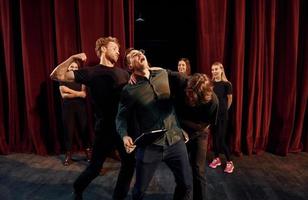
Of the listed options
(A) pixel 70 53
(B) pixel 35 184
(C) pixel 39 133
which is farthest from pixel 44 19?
(B) pixel 35 184

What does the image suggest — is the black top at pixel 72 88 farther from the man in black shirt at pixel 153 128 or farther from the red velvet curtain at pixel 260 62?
the man in black shirt at pixel 153 128

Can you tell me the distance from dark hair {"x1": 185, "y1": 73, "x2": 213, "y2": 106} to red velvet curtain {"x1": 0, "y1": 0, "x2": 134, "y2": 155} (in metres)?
2.34

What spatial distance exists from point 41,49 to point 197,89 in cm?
300

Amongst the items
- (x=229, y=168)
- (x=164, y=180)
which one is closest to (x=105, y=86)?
(x=164, y=180)

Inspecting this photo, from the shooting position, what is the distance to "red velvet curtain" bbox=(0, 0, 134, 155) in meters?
4.16

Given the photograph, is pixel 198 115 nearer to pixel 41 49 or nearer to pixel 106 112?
pixel 106 112

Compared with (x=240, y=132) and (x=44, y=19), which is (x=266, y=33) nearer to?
(x=240, y=132)

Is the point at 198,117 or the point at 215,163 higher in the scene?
the point at 198,117

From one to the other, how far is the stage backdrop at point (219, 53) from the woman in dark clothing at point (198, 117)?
194 cm

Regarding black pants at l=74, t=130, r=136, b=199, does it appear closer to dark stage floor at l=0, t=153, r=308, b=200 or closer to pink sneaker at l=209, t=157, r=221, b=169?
dark stage floor at l=0, t=153, r=308, b=200

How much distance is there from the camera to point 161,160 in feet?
6.64

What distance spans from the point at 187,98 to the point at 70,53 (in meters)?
2.68

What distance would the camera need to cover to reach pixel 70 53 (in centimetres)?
427

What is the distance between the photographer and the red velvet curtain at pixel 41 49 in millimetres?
4164
